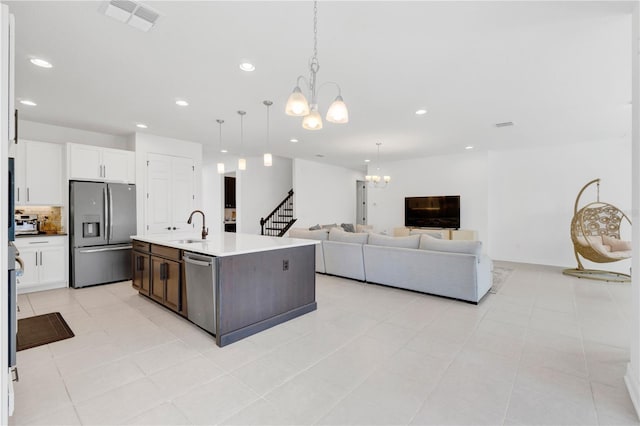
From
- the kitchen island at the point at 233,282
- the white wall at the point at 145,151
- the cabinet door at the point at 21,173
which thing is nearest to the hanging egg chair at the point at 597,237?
the kitchen island at the point at 233,282

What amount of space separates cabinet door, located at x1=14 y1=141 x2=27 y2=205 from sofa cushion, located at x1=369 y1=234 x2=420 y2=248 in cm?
546

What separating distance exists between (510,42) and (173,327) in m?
4.28

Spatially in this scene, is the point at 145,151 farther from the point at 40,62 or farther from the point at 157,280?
the point at 157,280

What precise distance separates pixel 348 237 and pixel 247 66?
324cm

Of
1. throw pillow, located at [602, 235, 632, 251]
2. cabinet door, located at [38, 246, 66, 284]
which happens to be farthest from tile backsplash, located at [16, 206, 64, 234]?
throw pillow, located at [602, 235, 632, 251]

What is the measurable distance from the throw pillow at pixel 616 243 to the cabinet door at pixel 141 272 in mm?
7884

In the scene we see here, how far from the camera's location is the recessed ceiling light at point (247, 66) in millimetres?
2917

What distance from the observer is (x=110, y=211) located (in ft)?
16.8

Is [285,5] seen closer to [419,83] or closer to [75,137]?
[419,83]

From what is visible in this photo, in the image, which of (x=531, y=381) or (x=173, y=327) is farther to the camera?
(x=173, y=327)

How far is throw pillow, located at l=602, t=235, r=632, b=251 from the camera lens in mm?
5352

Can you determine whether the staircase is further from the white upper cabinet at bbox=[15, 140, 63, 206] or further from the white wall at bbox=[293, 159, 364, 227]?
the white upper cabinet at bbox=[15, 140, 63, 206]

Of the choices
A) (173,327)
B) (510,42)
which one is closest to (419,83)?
(510,42)

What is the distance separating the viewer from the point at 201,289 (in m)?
3.01
